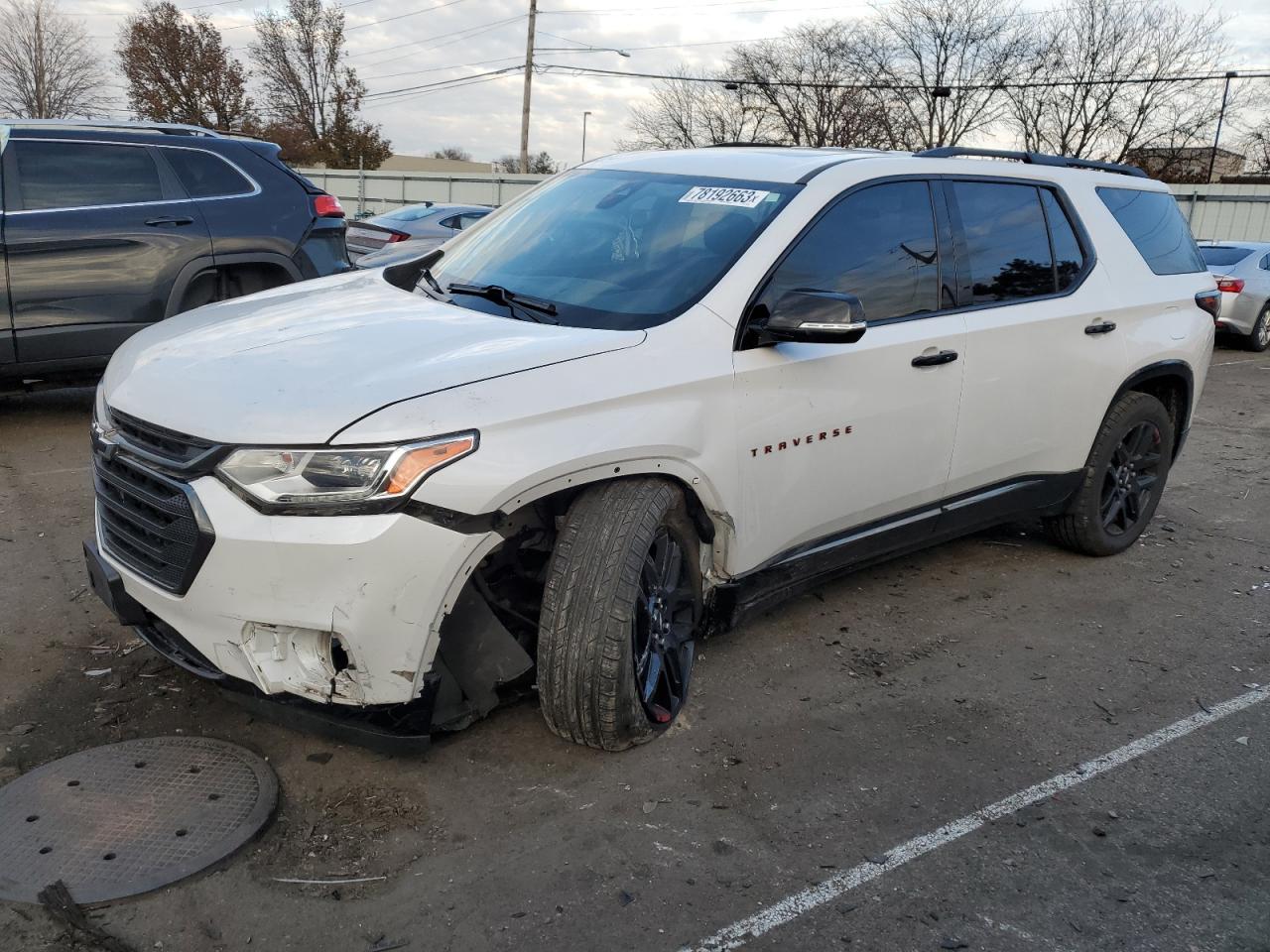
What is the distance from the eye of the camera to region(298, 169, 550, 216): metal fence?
33969mm

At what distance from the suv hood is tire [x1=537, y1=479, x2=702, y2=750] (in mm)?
474

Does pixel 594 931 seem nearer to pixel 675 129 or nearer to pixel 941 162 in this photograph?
pixel 941 162

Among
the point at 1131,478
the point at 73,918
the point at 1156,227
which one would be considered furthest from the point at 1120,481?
the point at 73,918

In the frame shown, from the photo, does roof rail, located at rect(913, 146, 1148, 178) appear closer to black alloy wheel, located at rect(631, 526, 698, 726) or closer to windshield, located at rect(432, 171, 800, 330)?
windshield, located at rect(432, 171, 800, 330)

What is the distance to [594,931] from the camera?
258 centimetres

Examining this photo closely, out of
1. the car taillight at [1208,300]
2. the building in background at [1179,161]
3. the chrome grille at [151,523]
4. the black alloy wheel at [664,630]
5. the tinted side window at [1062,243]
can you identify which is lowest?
the black alloy wheel at [664,630]

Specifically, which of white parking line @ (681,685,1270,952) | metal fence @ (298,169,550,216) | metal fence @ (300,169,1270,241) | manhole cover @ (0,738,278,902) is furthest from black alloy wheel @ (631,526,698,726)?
metal fence @ (298,169,550,216)

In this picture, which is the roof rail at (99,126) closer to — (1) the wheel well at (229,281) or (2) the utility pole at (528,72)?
(1) the wheel well at (229,281)

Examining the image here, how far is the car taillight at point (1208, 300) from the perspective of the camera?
5426 millimetres

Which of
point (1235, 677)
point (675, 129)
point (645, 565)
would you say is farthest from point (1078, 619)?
point (675, 129)

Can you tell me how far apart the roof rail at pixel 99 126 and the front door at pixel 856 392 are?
16.1 ft

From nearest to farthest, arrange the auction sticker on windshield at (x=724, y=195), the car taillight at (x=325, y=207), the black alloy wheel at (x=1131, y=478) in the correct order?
the auction sticker on windshield at (x=724, y=195) < the black alloy wheel at (x=1131, y=478) < the car taillight at (x=325, y=207)

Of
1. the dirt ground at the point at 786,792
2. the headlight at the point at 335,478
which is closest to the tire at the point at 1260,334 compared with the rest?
the dirt ground at the point at 786,792

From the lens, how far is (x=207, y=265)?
696cm
